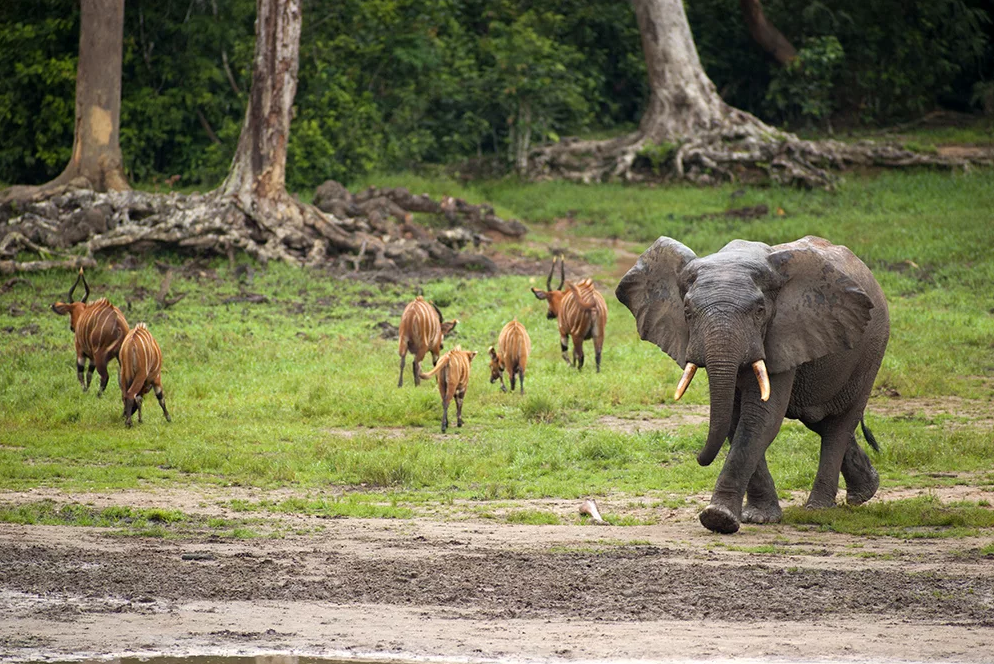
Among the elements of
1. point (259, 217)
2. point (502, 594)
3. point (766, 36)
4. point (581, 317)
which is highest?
point (766, 36)

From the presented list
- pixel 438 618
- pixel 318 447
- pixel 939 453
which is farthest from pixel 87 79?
pixel 438 618

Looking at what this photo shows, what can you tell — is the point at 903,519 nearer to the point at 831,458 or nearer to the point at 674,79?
the point at 831,458

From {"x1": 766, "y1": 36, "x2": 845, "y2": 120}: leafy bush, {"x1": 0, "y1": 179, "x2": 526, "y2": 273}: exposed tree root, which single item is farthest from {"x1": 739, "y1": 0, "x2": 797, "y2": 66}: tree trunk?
{"x1": 0, "y1": 179, "x2": 526, "y2": 273}: exposed tree root

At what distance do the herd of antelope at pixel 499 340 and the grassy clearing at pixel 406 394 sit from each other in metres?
0.37

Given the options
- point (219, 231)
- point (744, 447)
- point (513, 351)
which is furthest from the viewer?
point (219, 231)

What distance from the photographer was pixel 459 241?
89.6 ft

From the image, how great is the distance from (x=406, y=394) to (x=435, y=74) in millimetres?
20499

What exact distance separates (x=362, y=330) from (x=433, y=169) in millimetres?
16891

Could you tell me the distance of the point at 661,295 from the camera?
10867 millimetres

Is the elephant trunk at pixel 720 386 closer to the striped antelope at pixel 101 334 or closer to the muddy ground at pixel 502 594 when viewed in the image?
the muddy ground at pixel 502 594

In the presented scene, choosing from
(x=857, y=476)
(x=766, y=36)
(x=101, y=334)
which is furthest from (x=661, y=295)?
(x=766, y=36)

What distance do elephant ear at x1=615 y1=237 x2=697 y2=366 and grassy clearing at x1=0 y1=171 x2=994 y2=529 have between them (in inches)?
64.7

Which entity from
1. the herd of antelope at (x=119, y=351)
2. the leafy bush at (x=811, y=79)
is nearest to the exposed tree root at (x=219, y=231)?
the herd of antelope at (x=119, y=351)

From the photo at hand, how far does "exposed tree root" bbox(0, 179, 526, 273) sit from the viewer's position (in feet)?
82.0
